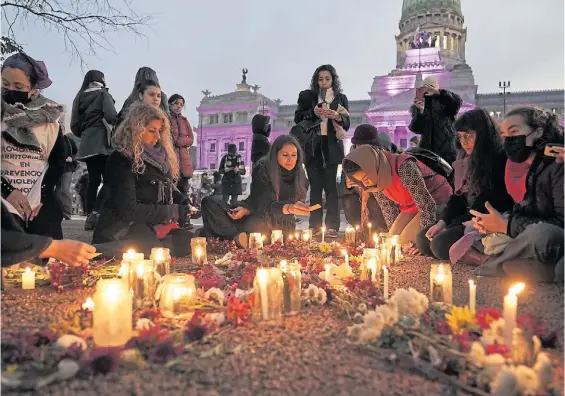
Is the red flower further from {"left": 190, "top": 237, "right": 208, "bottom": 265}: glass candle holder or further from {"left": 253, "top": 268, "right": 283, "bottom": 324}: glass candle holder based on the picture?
{"left": 190, "top": 237, "right": 208, "bottom": 265}: glass candle holder

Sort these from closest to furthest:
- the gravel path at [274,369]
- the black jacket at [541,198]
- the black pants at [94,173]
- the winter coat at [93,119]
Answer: the gravel path at [274,369]
the black jacket at [541,198]
the winter coat at [93,119]
the black pants at [94,173]

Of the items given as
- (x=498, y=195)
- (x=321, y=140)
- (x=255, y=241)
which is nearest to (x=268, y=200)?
(x=255, y=241)

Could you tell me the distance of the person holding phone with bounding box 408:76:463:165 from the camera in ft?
17.7

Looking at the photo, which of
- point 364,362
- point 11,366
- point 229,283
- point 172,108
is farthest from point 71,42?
point 364,362

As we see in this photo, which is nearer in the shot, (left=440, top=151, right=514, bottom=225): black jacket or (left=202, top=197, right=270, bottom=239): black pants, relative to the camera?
(left=440, top=151, right=514, bottom=225): black jacket

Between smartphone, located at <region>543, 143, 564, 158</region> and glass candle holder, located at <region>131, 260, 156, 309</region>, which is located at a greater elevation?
smartphone, located at <region>543, 143, 564, 158</region>

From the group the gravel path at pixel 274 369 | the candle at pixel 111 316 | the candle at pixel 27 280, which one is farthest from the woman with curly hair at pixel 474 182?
the candle at pixel 27 280

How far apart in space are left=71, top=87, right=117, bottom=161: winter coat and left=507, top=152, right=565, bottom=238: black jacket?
449cm

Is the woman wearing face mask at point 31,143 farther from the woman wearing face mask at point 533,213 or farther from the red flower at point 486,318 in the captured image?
the woman wearing face mask at point 533,213

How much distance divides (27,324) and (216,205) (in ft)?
9.89

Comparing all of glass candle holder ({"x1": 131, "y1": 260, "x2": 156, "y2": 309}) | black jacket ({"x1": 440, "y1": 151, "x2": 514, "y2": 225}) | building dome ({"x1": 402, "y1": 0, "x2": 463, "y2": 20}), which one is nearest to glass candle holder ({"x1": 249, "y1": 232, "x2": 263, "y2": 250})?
glass candle holder ({"x1": 131, "y1": 260, "x2": 156, "y2": 309})

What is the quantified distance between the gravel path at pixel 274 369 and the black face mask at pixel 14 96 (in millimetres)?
1714

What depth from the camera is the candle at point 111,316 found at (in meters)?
1.83

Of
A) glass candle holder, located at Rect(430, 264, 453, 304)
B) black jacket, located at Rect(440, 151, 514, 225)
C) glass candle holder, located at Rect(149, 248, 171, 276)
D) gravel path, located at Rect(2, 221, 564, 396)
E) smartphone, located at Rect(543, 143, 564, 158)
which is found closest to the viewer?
gravel path, located at Rect(2, 221, 564, 396)
